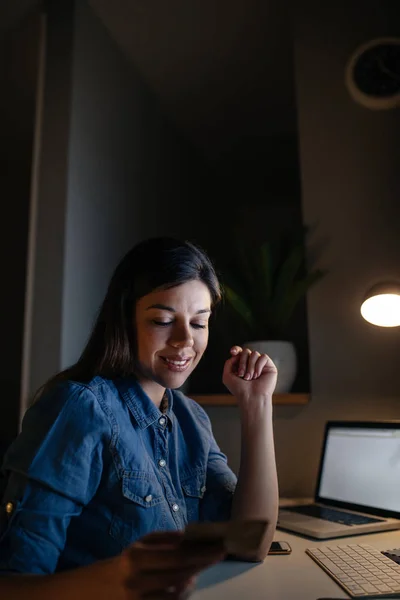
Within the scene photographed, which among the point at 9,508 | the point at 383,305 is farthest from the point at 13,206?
the point at 9,508

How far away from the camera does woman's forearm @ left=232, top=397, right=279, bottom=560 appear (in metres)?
1.00

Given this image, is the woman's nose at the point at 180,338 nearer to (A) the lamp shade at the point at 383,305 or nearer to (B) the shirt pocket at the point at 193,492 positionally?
(B) the shirt pocket at the point at 193,492

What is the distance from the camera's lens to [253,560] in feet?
3.11

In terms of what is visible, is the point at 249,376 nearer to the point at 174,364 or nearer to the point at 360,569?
the point at 174,364

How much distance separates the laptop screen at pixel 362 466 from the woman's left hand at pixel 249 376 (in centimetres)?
43

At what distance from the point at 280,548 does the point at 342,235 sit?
103 cm

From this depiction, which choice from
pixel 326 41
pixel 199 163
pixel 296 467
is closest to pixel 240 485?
pixel 296 467

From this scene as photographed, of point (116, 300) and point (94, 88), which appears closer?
point (116, 300)

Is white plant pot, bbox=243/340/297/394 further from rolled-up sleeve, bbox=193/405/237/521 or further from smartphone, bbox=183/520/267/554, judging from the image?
smartphone, bbox=183/520/267/554

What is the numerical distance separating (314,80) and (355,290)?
2.44 feet

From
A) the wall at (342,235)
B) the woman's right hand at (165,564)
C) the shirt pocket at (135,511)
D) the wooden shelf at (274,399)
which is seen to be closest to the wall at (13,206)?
the wooden shelf at (274,399)

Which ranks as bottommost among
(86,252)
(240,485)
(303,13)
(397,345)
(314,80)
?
(240,485)

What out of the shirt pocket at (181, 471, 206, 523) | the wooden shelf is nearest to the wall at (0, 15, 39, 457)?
the wooden shelf

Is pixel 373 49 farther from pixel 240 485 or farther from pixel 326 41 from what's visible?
pixel 240 485
